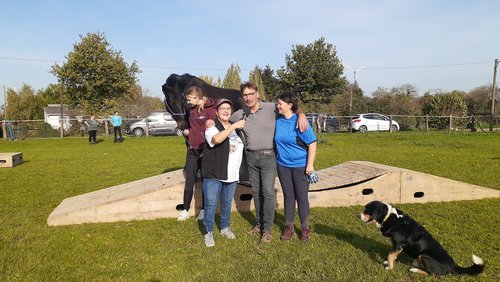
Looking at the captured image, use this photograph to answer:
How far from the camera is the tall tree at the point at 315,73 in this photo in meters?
34.6

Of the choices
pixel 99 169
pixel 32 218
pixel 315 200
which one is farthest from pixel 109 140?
pixel 315 200

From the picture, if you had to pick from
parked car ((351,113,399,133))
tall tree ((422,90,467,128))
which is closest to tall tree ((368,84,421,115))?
tall tree ((422,90,467,128))

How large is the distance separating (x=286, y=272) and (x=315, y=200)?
8.07 ft

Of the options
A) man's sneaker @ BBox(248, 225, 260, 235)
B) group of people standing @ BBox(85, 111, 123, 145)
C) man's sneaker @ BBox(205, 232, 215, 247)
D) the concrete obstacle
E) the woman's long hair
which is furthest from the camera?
group of people standing @ BBox(85, 111, 123, 145)

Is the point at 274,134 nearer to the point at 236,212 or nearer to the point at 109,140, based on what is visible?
the point at 236,212

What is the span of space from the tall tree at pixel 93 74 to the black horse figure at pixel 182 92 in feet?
68.8

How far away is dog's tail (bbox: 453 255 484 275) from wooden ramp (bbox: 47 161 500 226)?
8.90ft

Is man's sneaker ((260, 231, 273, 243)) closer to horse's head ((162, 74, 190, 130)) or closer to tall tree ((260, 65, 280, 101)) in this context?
horse's head ((162, 74, 190, 130))

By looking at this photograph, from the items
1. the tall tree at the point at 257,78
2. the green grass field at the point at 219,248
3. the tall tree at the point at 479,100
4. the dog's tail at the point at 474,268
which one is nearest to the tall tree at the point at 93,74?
the green grass field at the point at 219,248

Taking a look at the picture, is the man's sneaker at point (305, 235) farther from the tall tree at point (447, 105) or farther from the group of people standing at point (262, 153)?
the tall tree at point (447, 105)

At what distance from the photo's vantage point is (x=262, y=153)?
4.33m

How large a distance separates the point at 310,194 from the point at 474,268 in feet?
9.53

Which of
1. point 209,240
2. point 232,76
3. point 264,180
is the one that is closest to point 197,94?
point 264,180

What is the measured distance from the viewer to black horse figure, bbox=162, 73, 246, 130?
559cm
